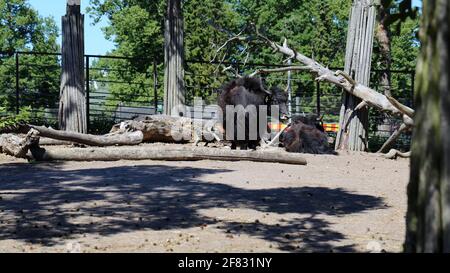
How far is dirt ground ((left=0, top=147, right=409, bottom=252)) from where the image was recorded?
19.7ft

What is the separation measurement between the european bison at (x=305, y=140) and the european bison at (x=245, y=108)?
0.69m

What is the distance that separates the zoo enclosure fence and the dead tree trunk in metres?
3.10

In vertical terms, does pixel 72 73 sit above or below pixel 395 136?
above

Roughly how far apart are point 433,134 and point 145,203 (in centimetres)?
488

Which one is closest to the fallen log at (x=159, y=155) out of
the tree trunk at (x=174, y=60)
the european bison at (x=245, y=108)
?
the european bison at (x=245, y=108)

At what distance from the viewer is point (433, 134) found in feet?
10.8

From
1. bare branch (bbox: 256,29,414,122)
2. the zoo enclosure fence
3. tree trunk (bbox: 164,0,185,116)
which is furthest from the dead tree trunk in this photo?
tree trunk (bbox: 164,0,185,116)

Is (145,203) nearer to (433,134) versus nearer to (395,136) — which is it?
(433,134)

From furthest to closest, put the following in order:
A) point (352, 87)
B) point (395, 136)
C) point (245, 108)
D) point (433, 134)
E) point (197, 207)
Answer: point (352, 87) → point (395, 136) → point (245, 108) → point (197, 207) → point (433, 134)

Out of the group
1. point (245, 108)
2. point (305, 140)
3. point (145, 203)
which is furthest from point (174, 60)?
point (145, 203)

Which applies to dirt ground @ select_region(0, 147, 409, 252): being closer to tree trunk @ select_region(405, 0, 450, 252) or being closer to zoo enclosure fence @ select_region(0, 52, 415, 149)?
tree trunk @ select_region(405, 0, 450, 252)

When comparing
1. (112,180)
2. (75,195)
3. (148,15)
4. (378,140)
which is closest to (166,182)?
(112,180)

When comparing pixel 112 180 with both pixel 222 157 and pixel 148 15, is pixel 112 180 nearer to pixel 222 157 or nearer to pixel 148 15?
pixel 222 157

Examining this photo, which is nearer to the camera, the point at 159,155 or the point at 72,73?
the point at 159,155
